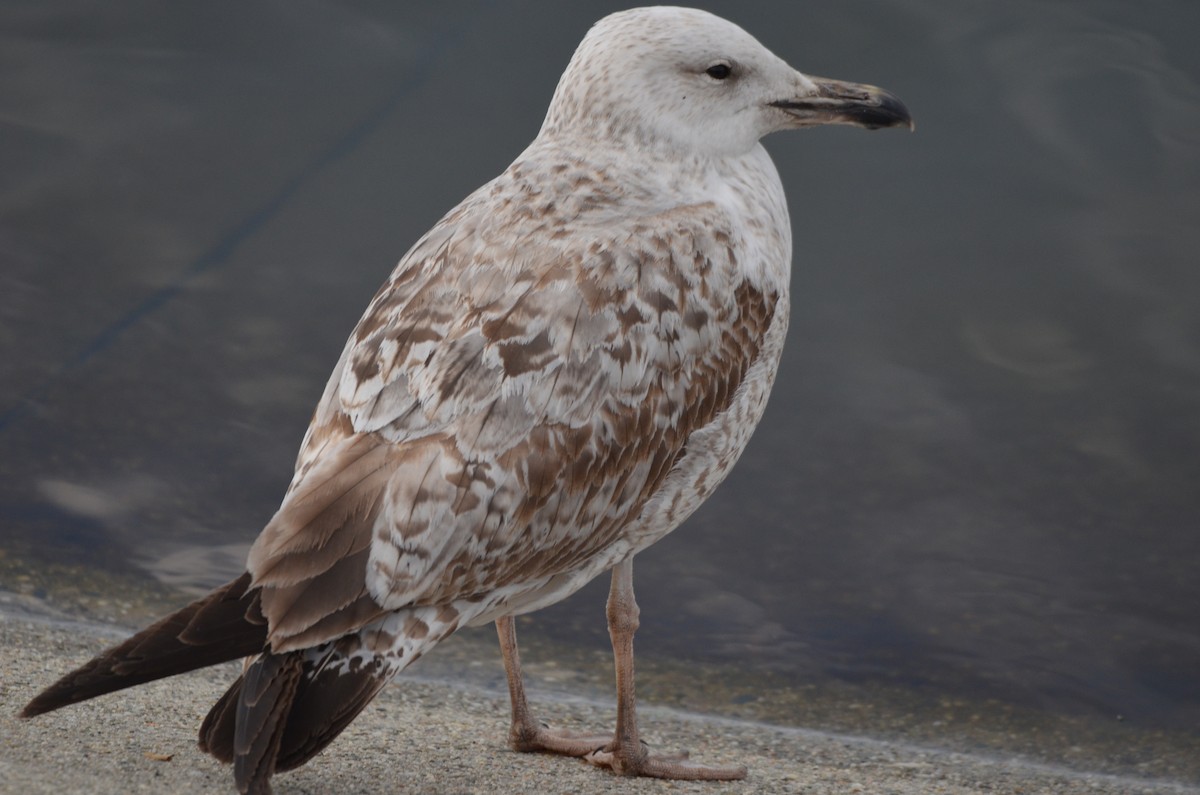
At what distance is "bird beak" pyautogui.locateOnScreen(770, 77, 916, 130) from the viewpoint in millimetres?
4574

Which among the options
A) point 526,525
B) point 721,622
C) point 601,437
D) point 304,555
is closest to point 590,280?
point 601,437

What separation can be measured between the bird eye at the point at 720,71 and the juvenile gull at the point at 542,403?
13 mm

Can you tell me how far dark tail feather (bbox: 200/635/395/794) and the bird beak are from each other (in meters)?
2.15

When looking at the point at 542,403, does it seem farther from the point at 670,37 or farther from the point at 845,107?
the point at 845,107

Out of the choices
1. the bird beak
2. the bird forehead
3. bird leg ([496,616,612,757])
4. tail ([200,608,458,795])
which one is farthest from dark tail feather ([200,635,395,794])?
the bird beak

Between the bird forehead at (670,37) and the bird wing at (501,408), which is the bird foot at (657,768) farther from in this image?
the bird forehead at (670,37)

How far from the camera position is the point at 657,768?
4375 millimetres

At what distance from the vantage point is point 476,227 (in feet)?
13.5

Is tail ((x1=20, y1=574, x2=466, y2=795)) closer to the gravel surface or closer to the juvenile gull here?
the juvenile gull

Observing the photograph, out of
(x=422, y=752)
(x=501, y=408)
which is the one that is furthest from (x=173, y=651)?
(x=422, y=752)

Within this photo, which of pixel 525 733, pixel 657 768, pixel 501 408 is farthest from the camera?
pixel 525 733

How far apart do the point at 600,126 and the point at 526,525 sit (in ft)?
4.31

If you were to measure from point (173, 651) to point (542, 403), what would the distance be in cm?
104

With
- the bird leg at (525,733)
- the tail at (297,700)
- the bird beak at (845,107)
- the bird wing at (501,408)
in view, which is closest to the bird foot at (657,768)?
the bird leg at (525,733)
